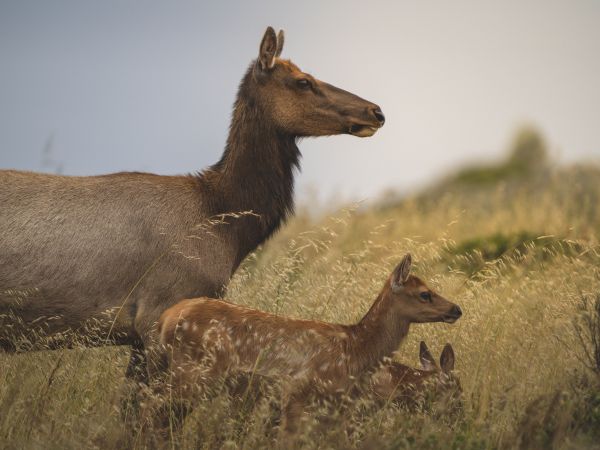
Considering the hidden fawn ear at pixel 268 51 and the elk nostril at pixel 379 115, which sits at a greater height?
the hidden fawn ear at pixel 268 51

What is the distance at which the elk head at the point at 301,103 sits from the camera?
6.90 metres

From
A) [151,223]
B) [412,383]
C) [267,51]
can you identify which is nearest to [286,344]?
[412,383]

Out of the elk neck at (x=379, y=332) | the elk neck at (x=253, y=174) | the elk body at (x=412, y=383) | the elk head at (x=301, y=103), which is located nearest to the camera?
the elk body at (x=412, y=383)

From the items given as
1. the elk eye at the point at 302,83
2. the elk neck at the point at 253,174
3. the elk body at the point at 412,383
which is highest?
the elk eye at the point at 302,83

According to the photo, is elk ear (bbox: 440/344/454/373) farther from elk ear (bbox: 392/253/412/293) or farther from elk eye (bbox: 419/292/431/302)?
elk ear (bbox: 392/253/412/293)

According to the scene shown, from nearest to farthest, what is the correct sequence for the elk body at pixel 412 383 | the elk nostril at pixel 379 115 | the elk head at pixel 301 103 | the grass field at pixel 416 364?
the grass field at pixel 416 364 < the elk body at pixel 412 383 < the elk head at pixel 301 103 < the elk nostril at pixel 379 115

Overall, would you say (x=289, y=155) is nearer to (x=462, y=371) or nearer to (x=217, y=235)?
(x=217, y=235)

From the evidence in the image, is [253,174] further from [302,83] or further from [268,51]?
[268,51]

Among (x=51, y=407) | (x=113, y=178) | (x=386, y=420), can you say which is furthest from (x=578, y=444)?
(x=113, y=178)

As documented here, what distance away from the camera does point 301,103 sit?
22.8 feet

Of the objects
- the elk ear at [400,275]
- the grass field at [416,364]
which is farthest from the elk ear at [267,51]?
the elk ear at [400,275]

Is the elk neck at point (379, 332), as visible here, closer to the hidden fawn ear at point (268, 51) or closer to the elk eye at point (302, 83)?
the elk eye at point (302, 83)

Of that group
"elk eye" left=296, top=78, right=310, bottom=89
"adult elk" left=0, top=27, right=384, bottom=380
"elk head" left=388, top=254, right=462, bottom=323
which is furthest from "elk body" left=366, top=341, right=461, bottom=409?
"elk eye" left=296, top=78, right=310, bottom=89

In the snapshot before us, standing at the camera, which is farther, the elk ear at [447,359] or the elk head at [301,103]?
the elk head at [301,103]
